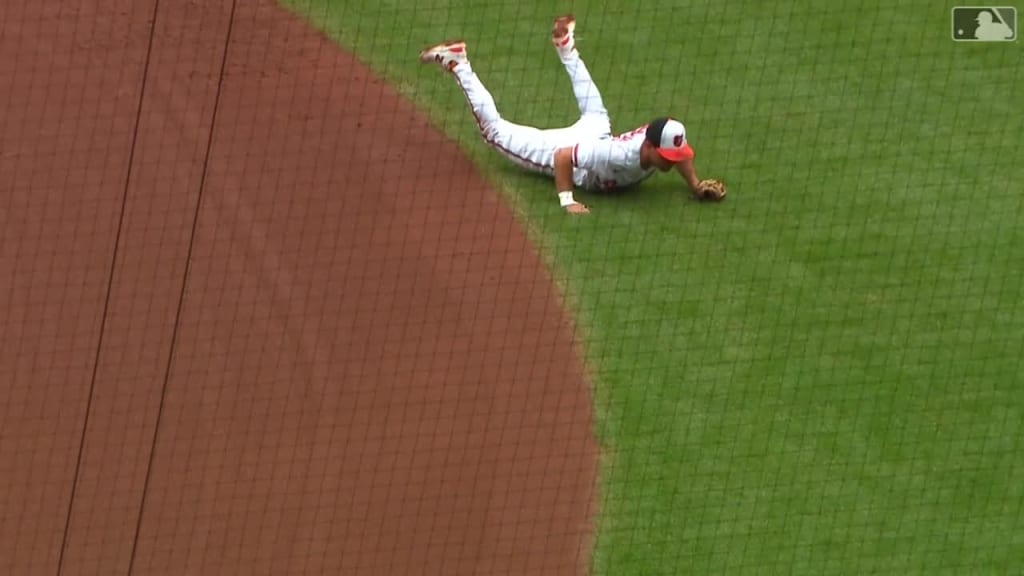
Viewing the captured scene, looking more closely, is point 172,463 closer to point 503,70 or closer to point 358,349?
point 358,349

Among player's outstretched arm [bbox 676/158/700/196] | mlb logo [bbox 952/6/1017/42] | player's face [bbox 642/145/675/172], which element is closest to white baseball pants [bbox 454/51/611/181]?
player's face [bbox 642/145/675/172]

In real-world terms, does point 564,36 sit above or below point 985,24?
below

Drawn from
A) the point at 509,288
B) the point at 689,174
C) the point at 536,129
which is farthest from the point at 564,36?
the point at 509,288

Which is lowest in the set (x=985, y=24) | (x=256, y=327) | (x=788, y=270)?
(x=256, y=327)

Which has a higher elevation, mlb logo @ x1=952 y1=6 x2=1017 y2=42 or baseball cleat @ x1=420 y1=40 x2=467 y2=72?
mlb logo @ x1=952 y1=6 x2=1017 y2=42

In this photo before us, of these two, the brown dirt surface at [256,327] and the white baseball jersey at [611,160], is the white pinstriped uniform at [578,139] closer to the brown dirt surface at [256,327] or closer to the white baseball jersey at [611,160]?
the white baseball jersey at [611,160]

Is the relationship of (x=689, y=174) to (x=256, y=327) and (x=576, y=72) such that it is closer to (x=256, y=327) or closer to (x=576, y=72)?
(x=576, y=72)

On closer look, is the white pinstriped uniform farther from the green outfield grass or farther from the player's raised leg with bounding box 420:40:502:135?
the green outfield grass
